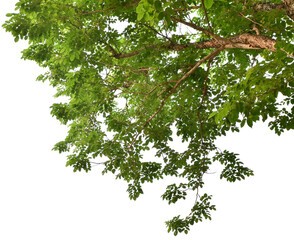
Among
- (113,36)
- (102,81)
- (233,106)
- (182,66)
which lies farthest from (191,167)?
(233,106)

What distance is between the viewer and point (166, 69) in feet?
15.3

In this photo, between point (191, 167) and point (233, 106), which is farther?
point (191, 167)

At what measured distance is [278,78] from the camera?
249 cm

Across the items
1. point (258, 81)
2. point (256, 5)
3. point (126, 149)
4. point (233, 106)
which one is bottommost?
point (233, 106)

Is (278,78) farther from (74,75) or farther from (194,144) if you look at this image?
(74,75)

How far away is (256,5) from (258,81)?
1.83 meters

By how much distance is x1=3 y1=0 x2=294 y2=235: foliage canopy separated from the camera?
9.61 feet

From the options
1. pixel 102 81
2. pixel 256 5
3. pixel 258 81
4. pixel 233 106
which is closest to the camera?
pixel 233 106

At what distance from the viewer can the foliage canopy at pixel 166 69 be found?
2.93 metres

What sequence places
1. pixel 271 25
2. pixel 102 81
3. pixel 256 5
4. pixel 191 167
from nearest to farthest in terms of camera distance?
pixel 271 25
pixel 256 5
pixel 102 81
pixel 191 167

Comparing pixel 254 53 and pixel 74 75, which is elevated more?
pixel 254 53

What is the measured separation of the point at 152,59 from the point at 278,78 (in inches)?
92.3

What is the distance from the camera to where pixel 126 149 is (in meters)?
5.09

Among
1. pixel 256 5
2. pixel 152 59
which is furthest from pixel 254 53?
pixel 152 59
